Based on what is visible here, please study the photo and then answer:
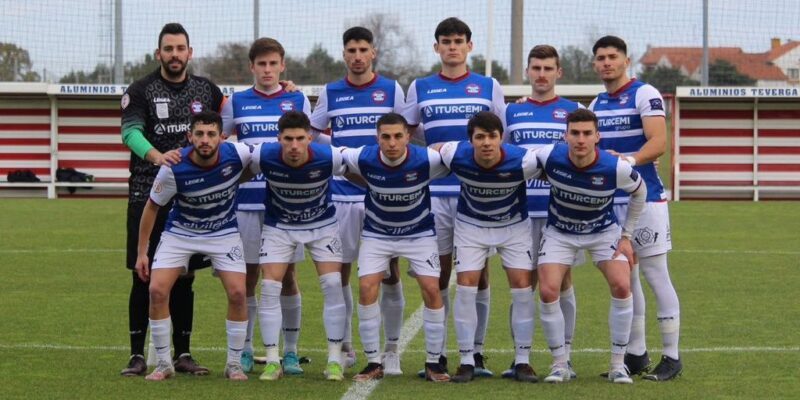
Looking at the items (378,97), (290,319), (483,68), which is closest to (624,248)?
(378,97)

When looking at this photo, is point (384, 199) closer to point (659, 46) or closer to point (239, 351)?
point (239, 351)

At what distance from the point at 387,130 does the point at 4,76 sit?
20.2 meters

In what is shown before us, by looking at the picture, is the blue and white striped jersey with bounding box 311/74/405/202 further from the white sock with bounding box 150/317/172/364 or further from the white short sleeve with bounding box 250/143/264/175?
the white sock with bounding box 150/317/172/364

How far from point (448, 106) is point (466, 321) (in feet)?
4.45

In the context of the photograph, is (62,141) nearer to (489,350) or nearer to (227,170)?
(489,350)

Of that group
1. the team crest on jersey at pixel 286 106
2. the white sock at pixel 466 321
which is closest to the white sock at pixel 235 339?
the white sock at pixel 466 321

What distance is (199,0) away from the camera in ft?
82.7

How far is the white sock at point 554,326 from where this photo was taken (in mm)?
7094

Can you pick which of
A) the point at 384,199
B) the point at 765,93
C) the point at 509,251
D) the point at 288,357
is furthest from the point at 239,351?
the point at 765,93

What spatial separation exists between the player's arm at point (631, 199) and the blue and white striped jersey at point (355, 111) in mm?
1559

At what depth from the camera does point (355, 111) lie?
7.74 metres

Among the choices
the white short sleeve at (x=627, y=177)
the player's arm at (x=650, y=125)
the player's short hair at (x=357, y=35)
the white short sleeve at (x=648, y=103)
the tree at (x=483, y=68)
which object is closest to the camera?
the white short sleeve at (x=627, y=177)

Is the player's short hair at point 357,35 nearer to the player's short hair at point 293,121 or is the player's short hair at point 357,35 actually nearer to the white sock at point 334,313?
the player's short hair at point 293,121

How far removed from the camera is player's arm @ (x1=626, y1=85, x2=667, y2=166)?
282 inches
